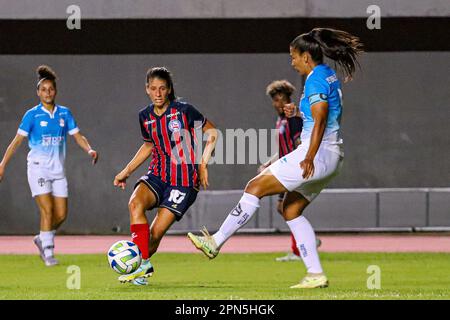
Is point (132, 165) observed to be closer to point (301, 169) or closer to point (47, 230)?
point (301, 169)

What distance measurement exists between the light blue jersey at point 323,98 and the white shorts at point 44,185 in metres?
5.49

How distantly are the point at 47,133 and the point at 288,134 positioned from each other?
319 centimetres

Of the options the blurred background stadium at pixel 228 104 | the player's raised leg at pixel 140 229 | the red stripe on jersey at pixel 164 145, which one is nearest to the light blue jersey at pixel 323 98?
the red stripe on jersey at pixel 164 145

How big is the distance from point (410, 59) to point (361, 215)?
10.4ft

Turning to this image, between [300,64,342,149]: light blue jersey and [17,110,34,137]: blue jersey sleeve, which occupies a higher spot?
[300,64,342,149]: light blue jersey

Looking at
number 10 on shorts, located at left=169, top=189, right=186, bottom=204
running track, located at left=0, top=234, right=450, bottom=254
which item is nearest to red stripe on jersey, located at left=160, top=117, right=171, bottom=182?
number 10 on shorts, located at left=169, top=189, right=186, bottom=204

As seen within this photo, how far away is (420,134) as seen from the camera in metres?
21.5

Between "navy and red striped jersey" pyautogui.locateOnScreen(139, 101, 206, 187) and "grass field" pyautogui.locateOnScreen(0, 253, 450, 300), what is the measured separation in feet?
3.68

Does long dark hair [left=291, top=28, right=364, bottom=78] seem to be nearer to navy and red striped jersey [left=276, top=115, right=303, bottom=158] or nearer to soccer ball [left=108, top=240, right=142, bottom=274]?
soccer ball [left=108, top=240, right=142, bottom=274]

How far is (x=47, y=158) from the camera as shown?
14852 mm

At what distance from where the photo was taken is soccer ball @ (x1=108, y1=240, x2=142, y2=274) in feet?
34.4

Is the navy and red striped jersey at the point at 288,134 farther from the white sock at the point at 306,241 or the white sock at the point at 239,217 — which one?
the white sock at the point at 239,217
